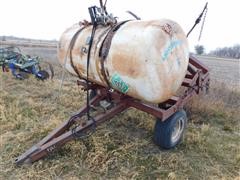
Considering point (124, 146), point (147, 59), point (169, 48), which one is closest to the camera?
point (147, 59)

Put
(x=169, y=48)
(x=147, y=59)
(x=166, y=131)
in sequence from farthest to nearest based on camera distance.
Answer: (x=166, y=131)
(x=169, y=48)
(x=147, y=59)

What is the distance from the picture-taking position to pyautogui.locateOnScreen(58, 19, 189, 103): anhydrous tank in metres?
2.69

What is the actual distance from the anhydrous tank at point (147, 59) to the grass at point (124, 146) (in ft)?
2.85

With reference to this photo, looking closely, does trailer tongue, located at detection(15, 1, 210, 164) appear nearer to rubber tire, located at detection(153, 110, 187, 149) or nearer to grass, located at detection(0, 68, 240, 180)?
rubber tire, located at detection(153, 110, 187, 149)

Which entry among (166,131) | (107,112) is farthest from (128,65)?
(166,131)

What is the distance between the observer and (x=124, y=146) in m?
3.53

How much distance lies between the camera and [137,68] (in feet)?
9.04

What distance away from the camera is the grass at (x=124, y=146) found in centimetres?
308

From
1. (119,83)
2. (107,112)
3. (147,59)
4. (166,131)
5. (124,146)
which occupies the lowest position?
(124,146)

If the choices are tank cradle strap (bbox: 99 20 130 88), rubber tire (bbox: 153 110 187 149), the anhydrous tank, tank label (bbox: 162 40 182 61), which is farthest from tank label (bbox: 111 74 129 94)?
rubber tire (bbox: 153 110 187 149)

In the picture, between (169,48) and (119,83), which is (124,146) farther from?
(169,48)

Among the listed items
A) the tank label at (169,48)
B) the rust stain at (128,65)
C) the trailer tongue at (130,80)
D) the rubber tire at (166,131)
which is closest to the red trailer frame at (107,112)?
the trailer tongue at (130,80)

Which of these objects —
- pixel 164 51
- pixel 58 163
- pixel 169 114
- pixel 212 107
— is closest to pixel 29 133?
pixel 58 163

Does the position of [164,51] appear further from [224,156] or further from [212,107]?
[212,107]
